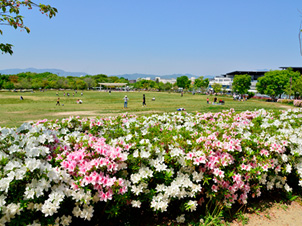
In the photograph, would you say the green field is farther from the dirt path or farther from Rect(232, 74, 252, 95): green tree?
Rect(232, 74, 252, 95): green tree

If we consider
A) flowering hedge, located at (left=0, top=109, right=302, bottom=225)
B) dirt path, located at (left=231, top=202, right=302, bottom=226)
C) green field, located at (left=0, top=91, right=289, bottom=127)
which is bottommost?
green field, located at (left=0, top=91, right=289, bottom=127)

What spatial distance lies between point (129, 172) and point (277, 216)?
126 inches

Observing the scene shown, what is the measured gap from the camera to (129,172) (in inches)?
144

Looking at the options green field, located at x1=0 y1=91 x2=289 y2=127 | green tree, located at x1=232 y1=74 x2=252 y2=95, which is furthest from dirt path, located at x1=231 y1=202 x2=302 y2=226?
green tree, located at x1=232 y1=74 x2=252 y2=95

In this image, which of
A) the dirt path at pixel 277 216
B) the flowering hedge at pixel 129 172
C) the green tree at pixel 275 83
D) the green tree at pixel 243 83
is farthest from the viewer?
A: the green tree at pixel 243 83

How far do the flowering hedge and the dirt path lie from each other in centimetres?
39

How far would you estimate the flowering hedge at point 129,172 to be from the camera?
2.88 meters

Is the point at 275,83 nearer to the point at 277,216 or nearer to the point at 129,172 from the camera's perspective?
the point at 277,216

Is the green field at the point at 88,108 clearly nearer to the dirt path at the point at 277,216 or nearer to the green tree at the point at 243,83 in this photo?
the dirt path at the point at 277,216

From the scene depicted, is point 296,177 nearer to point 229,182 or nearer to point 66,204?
point 229,182

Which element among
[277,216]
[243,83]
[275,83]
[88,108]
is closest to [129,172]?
[277,216]

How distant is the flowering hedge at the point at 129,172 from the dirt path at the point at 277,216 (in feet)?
1.29

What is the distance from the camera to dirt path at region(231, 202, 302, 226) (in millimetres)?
4086

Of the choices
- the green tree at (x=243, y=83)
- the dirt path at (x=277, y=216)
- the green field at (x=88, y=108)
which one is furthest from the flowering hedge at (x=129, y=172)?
the green tree at (x=243, y=83)
